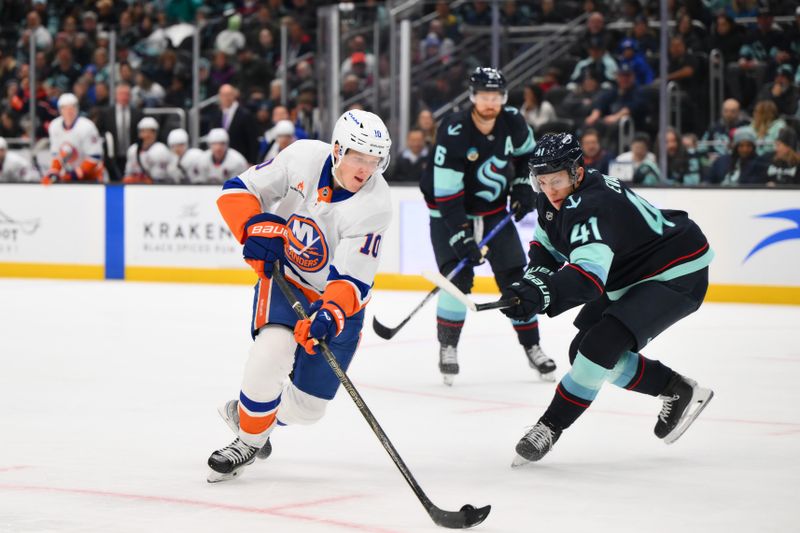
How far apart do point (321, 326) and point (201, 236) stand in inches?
263

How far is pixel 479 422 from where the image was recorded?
183 inches

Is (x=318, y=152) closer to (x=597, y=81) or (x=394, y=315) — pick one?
(x=394, y=315)

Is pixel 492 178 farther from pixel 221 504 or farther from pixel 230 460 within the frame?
pixel 221 504

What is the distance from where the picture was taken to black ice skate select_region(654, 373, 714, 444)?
13.3 ft

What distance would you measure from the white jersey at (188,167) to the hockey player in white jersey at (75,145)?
700 millimetres

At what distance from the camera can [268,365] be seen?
3.53m

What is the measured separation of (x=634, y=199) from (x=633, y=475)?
0.83m

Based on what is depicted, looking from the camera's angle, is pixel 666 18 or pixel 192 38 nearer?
pixel 666 18

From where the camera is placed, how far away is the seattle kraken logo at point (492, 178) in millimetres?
5637

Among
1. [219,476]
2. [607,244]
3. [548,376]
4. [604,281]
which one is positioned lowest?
[548,376]

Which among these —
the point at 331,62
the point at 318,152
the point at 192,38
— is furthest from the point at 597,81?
the point at 318,152

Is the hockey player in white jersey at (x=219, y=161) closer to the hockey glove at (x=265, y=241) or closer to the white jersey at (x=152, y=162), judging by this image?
the white jersey at (x=152, y=162)

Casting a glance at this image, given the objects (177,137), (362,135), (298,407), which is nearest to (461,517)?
(298,407)

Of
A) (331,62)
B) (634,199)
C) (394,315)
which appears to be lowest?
(394,315)
